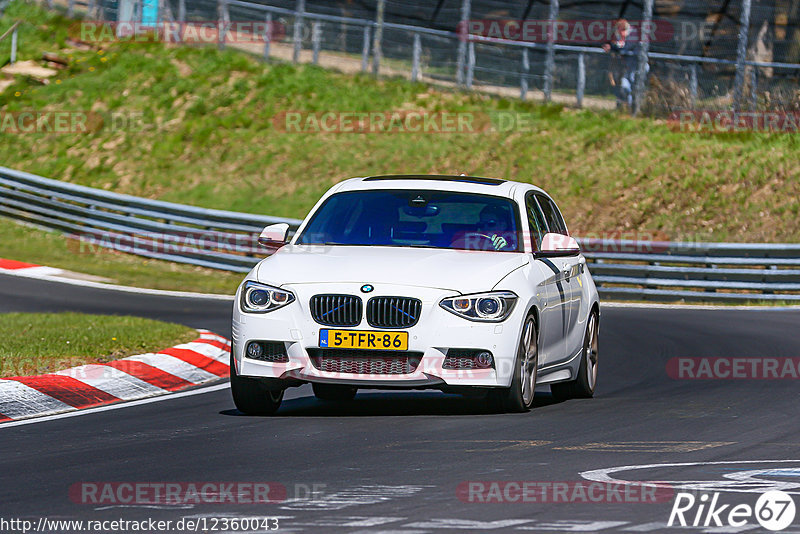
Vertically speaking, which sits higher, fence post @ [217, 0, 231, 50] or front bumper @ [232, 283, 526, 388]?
fence post @ [217, 0, 231, 50]

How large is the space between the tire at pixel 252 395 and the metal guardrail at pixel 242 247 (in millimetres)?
13231

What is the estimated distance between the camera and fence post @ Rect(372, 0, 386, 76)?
Result: 3383cm

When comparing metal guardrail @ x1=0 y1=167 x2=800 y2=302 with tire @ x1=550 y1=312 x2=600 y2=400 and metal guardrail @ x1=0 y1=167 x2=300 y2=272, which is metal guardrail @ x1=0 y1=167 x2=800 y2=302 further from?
tire @ x1=550 y1=312 x2=600 y2=400

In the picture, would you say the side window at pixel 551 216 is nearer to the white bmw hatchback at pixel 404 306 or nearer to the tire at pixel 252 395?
the white bmw hatchback at pixel 404 306

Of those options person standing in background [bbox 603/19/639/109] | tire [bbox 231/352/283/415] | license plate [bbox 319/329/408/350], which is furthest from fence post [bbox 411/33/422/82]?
license plate [bbox 319/329/408/350]

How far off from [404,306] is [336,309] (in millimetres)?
434

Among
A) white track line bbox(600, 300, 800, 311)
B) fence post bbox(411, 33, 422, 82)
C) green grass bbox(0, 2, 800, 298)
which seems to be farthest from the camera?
fence post bbox(411, 33, 422, 82)

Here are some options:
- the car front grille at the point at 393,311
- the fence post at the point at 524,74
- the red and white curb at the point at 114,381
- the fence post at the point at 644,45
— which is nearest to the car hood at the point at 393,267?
the car front grille at the point at 393,311

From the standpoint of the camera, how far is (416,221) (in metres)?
10.6

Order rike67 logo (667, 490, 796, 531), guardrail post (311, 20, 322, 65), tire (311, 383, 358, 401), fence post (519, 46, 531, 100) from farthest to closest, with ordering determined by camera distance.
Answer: guardrail post (311, 20, 322, 65)
fence post (519, 46, 531, 100)
tire (311, 383, 358, 401)
rike67 logo (667, 490, 796, 531)

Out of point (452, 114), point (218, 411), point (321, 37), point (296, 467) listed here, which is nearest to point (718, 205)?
point (452, 114)

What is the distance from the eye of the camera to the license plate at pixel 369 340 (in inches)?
366

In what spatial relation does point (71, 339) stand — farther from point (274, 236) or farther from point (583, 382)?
point (583, 382)

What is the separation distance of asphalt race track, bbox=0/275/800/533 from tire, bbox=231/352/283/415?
125mm
